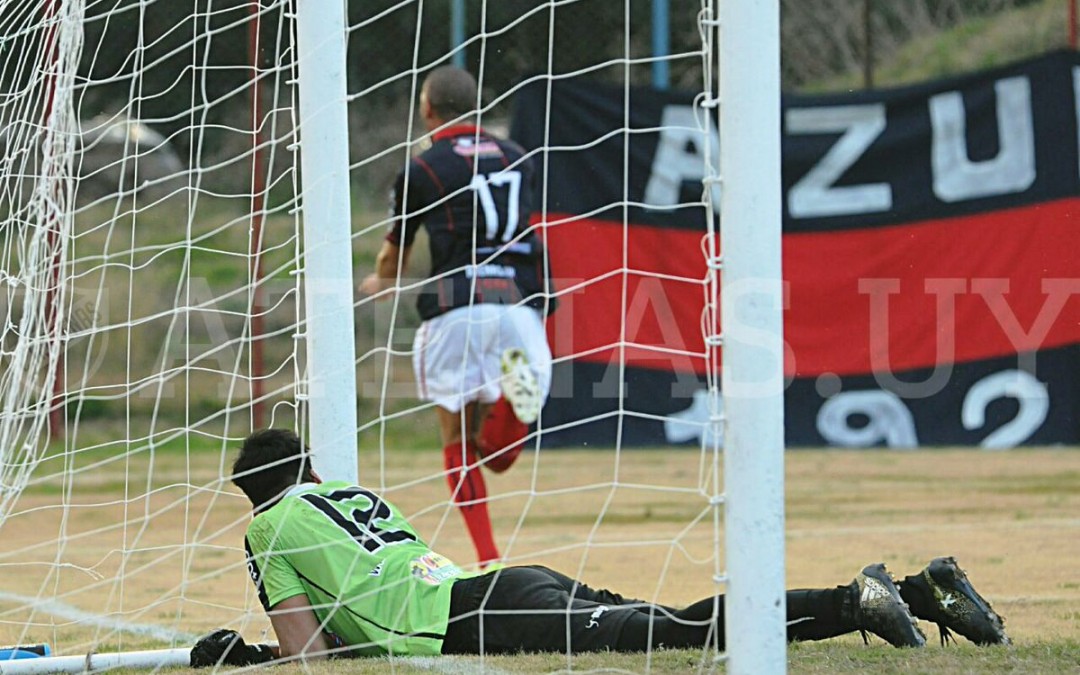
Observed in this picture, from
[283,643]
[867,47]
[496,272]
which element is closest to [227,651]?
[283,643]

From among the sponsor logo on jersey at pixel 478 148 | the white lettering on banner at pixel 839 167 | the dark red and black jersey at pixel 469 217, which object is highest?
the white lettering on banner at pixel 839 167

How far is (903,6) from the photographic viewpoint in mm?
13438

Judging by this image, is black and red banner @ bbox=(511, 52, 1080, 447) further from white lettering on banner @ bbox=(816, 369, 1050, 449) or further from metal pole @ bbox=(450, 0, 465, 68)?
metal pole @ bbox=(450, 0, 465, 68)

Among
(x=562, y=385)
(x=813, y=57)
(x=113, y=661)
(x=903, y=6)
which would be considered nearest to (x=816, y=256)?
(x=562, y=385)

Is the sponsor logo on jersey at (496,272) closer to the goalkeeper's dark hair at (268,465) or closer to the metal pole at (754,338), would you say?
the goalkeeper's dark hair at (268,465)

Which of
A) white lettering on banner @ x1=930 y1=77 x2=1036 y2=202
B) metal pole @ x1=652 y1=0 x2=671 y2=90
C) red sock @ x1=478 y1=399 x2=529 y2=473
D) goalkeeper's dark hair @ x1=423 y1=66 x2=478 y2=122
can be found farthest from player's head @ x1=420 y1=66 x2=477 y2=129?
white lettering on banner @ x1=930 y1=77 x2=1036 y2=202

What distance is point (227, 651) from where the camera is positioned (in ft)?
11.9

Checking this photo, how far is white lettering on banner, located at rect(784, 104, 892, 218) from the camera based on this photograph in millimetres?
9922

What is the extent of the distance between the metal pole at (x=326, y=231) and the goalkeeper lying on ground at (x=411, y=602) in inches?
14.3

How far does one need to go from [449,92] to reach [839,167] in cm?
506

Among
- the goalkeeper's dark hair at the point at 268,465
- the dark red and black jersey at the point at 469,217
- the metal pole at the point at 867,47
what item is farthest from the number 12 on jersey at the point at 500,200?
the metal pole at the point at 867,47

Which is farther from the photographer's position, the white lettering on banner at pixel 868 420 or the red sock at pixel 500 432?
the white lettering on banner at pixel 868 420

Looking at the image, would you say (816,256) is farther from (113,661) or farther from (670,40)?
(113,661)

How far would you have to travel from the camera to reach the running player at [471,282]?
557cm
